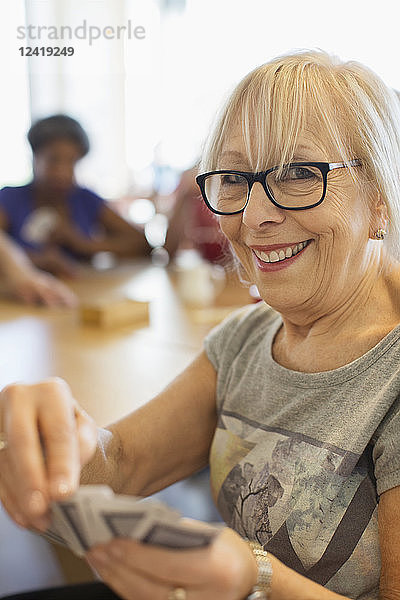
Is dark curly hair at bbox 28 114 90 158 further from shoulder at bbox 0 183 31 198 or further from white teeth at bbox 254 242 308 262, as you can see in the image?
white teeth at bbox 254 242 308 262

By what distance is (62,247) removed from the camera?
2.84 m

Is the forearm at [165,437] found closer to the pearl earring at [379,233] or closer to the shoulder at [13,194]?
the pearl earring at [379,233]

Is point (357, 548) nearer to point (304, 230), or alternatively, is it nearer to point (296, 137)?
point (304, 230)

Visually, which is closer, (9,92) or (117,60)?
(9,92)

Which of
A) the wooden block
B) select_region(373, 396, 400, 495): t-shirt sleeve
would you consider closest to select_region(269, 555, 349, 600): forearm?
select_region(373, 396, 400, 495): t-shirt sleeve

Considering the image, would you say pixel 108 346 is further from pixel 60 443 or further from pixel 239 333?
pixel 60 443

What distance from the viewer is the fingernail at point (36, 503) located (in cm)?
67

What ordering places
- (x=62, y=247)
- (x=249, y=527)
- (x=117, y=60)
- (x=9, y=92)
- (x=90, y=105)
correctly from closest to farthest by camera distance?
(x=249, y=527) → (x=62, y=247) → (x=9, y=92) → (x=117, y=60) → (x=90, y=105)

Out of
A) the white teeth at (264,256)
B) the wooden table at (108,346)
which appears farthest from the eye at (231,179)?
the wooden table at (108,346)

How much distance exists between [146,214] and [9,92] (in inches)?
57.5

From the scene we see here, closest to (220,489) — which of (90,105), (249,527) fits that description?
(249,527)

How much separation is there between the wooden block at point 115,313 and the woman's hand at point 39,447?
43.5 inches

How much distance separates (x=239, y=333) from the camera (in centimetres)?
120

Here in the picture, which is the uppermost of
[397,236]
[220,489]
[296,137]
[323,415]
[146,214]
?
[296,137]
